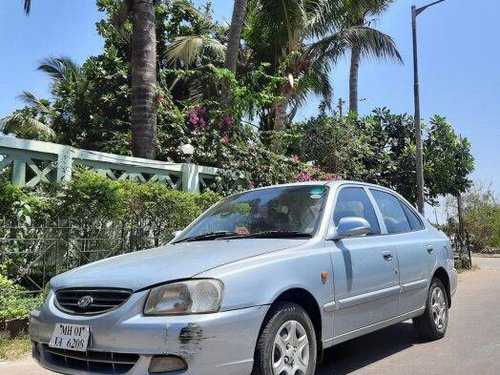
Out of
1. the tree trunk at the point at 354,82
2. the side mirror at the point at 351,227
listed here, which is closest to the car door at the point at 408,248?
the side mirror at the point at 351,227

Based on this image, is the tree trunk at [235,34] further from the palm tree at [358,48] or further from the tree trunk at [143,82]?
the palm tree at [358,48]

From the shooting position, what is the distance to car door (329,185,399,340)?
4.79 meters

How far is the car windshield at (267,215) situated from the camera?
16.4 feet

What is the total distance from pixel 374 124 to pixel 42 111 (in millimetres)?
11992

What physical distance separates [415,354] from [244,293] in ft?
9.50

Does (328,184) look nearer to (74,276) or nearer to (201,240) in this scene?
(201,240)

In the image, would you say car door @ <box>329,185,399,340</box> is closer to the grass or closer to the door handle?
the door handle

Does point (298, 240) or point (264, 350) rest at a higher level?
point (298, 240)

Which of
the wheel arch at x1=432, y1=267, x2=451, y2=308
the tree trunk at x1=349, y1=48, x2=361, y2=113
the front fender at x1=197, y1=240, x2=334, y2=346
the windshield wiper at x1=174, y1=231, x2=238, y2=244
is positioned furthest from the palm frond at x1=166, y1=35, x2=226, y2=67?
the front fender at x1=197, y1=240, x2=334, y2=346

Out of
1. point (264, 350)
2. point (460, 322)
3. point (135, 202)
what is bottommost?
point (460, 322)

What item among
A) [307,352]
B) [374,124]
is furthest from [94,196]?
[374,124]

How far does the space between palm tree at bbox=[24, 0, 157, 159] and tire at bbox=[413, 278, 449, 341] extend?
6995 millimetres

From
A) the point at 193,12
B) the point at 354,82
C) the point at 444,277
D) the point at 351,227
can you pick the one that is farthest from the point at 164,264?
the point at 354,82

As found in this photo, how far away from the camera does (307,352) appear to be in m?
4.38
